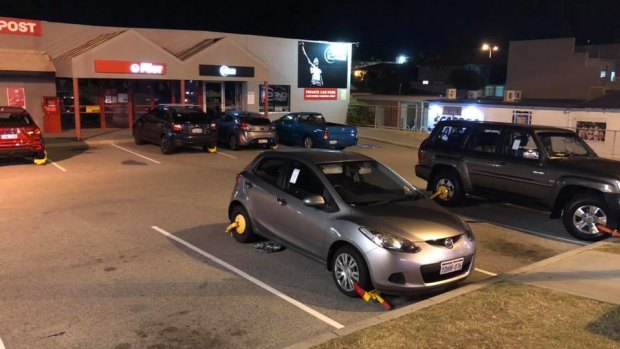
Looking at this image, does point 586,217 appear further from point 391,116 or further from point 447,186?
point 391,116

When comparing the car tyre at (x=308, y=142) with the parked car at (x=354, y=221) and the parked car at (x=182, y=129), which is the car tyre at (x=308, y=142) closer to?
the parked car at (x=182, y=129)

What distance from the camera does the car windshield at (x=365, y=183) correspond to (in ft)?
22.5

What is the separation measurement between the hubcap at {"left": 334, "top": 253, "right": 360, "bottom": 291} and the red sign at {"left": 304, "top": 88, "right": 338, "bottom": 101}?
2608cm

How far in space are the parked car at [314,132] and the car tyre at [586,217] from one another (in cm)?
1289

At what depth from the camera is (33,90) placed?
934 inches

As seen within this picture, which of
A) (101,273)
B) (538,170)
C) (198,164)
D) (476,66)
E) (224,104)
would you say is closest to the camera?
(101,273)

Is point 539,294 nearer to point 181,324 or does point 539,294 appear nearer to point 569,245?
point 569,245

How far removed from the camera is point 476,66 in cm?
6341

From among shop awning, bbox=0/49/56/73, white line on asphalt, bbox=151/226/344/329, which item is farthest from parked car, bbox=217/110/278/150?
white line on asphalt, bbox=151/226/344/329

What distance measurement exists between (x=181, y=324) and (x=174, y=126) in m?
14.3

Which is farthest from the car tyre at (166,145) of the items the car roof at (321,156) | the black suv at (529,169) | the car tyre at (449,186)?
the car roof at (321,156)

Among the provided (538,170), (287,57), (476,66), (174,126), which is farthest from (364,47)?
(538,170)

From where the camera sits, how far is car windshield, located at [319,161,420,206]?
22.5ft

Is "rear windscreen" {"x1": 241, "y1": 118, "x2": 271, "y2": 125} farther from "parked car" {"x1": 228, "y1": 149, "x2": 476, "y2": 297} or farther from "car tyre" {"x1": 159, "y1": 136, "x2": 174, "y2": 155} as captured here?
"parked car" {"x1": 228, "y1": 149, "x2": 476, "y2": 297}
